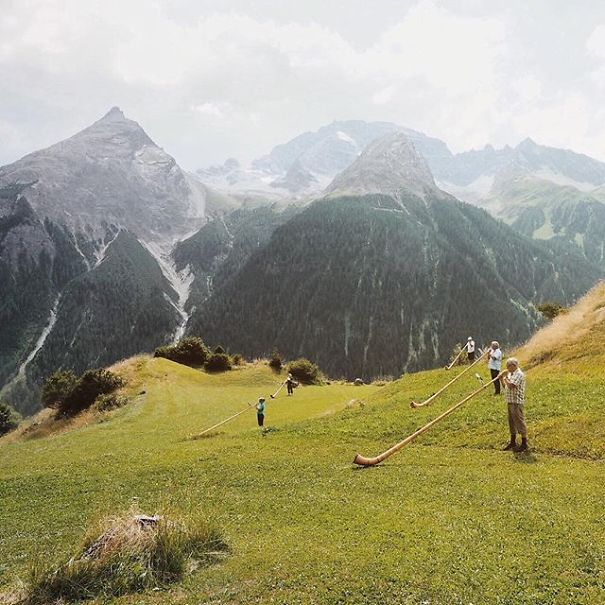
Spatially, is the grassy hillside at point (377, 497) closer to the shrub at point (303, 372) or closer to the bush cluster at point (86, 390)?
the bush cluster at point (86, 390)

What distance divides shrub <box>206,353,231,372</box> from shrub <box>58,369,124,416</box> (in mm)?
24169

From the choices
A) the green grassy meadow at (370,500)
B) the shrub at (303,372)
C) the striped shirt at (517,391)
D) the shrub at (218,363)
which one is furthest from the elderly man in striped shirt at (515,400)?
the shrub at (218,363)

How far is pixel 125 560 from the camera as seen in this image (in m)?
13.2

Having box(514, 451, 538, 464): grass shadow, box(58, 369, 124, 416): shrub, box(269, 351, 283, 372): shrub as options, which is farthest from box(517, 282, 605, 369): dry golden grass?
box(58, 369, 124, 416): shrub

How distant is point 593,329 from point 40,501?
124 feet

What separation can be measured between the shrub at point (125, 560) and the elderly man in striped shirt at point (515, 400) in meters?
13.5

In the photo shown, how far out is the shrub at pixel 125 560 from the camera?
12391 millimetres

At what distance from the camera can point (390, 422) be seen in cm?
3053

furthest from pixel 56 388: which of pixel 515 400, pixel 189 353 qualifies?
pixel 515 400

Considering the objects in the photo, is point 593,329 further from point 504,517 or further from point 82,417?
point 82,417

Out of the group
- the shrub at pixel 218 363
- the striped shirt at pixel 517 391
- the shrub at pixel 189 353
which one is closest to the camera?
the striped shirt at pixel 517 391

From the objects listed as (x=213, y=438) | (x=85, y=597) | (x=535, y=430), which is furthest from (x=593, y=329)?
(x=85, y=597)

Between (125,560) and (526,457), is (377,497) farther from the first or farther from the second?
(125,560)

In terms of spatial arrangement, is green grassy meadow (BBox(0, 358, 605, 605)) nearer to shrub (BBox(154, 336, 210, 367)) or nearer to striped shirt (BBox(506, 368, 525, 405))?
striped shirt (BBox(506, 368, 525, 405))
